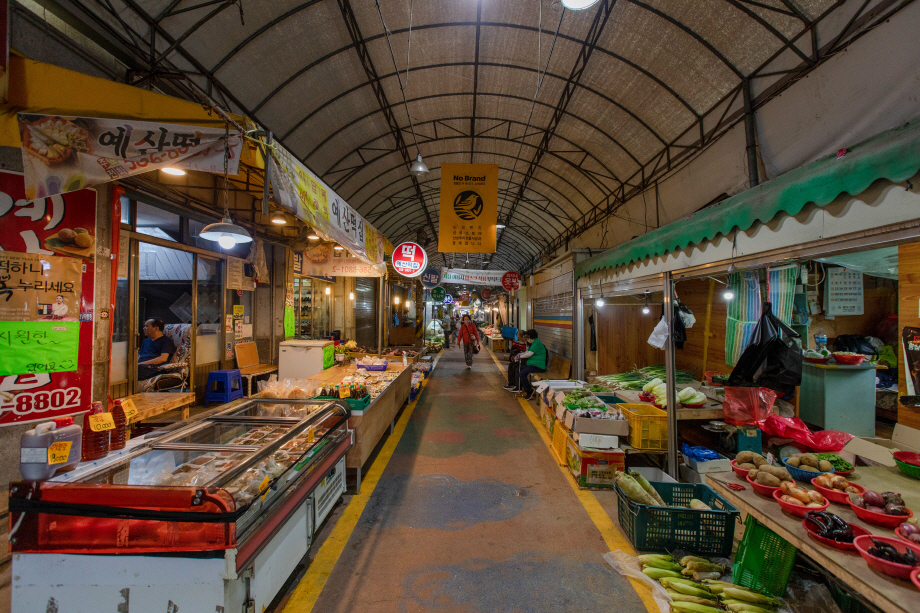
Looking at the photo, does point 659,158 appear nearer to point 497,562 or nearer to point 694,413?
point 694,413

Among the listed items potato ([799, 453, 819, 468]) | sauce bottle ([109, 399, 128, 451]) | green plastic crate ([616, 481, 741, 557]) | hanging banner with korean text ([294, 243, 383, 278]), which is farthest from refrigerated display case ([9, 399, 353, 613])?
hanging banner with korean text ([294, 243, 383, 278])

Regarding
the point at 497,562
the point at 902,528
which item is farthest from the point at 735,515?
the point at 497,562

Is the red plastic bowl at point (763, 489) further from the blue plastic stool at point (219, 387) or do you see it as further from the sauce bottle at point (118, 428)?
the blue plastic stool at point (219, 387)

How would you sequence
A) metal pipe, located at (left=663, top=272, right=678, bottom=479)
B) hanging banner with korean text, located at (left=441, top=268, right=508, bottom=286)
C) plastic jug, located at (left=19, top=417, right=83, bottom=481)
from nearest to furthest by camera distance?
plastic jug, located at (left=19, top=417, right=83, bottom=481) → metal pipe, located at (left=663, top=272, right=678, bottom=479) → hanging banner with korean text, located at (left=441, top=268, right=508, bottom=286)

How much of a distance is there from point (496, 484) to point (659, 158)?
733 cm

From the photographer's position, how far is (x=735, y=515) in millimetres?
3125

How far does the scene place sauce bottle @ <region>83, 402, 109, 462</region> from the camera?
2.39 meters

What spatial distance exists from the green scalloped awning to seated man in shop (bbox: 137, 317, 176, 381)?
773cm

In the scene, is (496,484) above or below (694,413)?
below

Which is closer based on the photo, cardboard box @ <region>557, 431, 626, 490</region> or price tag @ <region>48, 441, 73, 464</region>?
price tag @ <region>48, 441, 73, 464</region>

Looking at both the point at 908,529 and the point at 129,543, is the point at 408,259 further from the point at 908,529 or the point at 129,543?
the point at 908,529

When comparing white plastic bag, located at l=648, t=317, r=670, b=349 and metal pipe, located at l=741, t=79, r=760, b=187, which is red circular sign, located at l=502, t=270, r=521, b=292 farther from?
white plastic bag, located at l=648, t=317, r=670, b=349

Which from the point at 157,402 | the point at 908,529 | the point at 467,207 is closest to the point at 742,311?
the point at 908,529

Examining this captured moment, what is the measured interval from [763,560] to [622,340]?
647 cm
